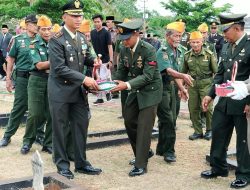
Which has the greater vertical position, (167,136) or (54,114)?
(54,114)

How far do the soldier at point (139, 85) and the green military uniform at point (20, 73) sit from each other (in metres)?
1.71

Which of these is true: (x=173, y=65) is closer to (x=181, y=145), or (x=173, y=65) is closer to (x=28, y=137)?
(x=181, y=145)

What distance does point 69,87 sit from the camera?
18.5 feet

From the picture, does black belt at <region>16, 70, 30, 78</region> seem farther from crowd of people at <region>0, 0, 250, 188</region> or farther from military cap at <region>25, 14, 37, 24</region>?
military cap at <region>25, 14, 37, 24</region>

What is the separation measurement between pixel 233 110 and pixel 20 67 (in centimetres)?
341

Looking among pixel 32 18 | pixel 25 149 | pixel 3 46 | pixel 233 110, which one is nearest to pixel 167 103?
pixel 233 110

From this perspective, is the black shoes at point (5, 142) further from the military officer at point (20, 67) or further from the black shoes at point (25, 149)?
the black shoes at point (25, 149)

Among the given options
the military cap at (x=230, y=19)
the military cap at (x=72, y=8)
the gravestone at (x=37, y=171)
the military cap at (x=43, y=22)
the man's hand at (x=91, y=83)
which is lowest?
the gravestone at (x=37, y=171)

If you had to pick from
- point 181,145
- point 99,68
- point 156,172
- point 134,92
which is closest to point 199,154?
point 181,145

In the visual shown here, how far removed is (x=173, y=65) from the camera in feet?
21.6

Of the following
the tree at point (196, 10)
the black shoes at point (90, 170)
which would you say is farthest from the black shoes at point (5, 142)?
the tree at point (196, 10)

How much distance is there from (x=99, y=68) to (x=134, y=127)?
3.05ft

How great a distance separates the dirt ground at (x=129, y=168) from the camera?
217 inches

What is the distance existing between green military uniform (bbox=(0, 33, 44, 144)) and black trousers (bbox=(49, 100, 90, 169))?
1.44m
